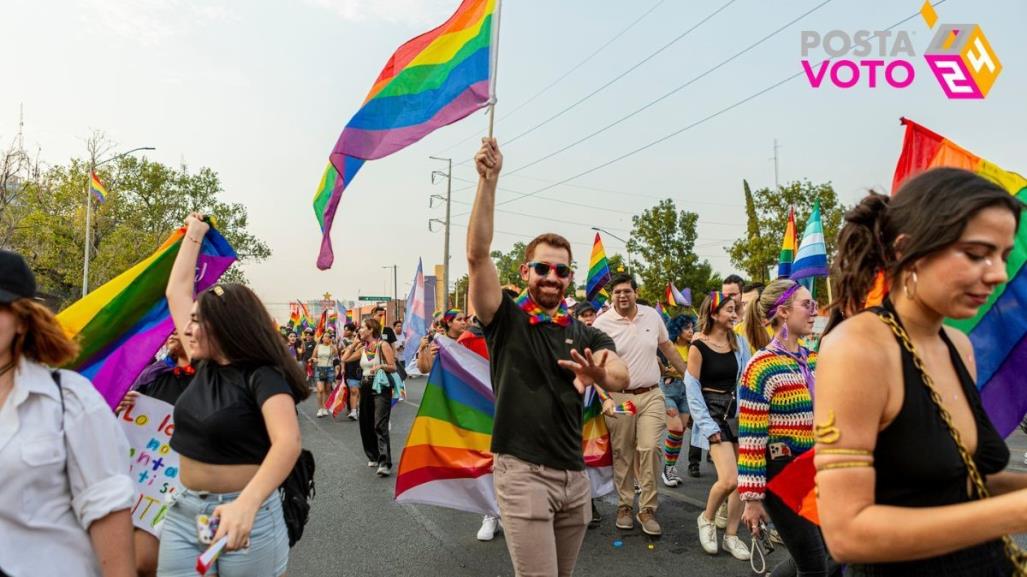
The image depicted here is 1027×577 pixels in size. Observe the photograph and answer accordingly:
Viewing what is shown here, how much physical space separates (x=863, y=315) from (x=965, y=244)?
253 mm

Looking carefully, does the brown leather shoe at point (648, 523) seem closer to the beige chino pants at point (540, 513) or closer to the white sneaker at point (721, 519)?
the white sneaker at point (721, 519)

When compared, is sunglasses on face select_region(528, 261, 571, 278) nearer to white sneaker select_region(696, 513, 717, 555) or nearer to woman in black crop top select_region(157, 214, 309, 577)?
woman in black crop top select_region(157, 214, 309, 577)

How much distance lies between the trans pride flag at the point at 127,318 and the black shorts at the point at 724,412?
3.90 meters

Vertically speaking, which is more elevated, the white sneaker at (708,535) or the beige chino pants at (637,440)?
the beige chino pants at (637,440)

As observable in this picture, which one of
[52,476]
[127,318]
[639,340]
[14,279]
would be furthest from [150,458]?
[639,340]

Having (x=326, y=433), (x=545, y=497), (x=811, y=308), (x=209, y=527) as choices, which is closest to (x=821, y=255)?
(x=811, y=308)

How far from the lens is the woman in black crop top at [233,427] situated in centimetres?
252

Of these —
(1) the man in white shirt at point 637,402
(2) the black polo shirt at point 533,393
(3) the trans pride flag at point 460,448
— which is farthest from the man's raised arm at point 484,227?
(1) the man in white shirt at point 637,402

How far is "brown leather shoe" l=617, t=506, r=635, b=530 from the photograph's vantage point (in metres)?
5.95

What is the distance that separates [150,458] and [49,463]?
1.54 metres

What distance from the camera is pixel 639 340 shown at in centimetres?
653

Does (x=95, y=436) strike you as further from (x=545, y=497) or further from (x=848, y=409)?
(x=848, y=409)

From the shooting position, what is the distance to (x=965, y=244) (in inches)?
57.1

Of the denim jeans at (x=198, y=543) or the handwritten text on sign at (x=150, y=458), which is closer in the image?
the denim jeans at (x=198, y=543)
